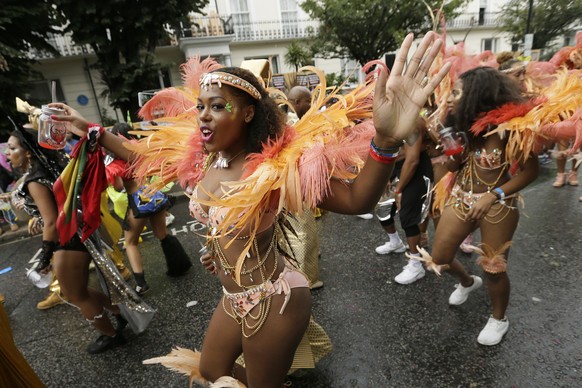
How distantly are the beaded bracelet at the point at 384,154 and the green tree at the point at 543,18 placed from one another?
20.2 metres

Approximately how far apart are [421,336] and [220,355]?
5.53 ft

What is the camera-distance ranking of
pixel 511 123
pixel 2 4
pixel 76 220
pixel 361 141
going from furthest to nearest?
pixel 2 4 < pixel 76 220 < pixel 511 123 < pixel 361 141

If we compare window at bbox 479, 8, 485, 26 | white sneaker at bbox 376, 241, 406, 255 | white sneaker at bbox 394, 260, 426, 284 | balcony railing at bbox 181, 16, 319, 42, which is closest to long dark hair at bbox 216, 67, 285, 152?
white sneaker at bbox 394, 260, 426, 284

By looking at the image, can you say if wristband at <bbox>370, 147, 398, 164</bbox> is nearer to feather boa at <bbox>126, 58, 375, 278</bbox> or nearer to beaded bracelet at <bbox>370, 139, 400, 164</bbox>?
beaded bracelet at <bbox>370, 139, 400, 164</bbox>

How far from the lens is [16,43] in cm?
860

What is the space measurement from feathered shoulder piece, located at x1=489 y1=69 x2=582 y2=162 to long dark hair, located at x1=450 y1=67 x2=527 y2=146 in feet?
0.52

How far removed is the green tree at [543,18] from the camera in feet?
56.4

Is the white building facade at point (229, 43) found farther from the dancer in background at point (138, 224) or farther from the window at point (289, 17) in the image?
the dancer in background at point (138, 224)

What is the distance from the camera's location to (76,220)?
259 centimetres

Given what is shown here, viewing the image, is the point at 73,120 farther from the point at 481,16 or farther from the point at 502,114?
the point at 481,16

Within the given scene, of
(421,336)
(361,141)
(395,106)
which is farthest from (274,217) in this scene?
(421,336)

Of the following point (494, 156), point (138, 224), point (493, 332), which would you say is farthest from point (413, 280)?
point (138, 224)

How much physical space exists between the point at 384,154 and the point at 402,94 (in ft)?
0.66

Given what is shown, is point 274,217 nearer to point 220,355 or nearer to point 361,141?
point 361,141
